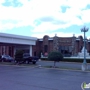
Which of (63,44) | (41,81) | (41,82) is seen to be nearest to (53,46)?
(63,44)

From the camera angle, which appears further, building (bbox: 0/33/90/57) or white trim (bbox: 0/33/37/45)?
building (bbox: 0/33/90/57)

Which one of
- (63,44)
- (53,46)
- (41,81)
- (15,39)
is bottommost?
(41,81)

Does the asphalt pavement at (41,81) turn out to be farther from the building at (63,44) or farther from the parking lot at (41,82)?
the building at (63,44)

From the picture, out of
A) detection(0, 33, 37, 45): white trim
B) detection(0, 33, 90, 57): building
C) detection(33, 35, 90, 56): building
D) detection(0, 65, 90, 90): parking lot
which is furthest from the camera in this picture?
detection(33, 35, 90, 56): building

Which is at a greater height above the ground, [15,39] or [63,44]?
[15,39]

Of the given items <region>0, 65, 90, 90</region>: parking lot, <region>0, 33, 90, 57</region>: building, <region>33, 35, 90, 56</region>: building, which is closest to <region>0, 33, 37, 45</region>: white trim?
<region>0, 33, 90, 57</region>: building

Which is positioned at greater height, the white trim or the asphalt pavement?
the white trim

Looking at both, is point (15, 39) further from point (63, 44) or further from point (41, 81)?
point (41, 81)

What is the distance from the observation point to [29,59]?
33.9 m

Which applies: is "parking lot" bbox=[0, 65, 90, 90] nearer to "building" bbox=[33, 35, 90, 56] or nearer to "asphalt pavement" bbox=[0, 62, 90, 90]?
"asphalt pavement" bbox=[0, 62, 90, 90]

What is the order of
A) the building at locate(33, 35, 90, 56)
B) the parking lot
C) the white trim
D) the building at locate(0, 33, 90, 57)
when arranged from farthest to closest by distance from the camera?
1. the building at locate(33, 35, 90, 56)
2. the building at locate(0, 33, 90, 57)
3. the white trim
4. the parking lot

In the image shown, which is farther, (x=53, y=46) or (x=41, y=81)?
(x=53, y=46)

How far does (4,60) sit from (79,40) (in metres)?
28.1

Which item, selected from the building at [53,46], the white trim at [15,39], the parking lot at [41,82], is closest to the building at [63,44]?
the building at [53,46]
